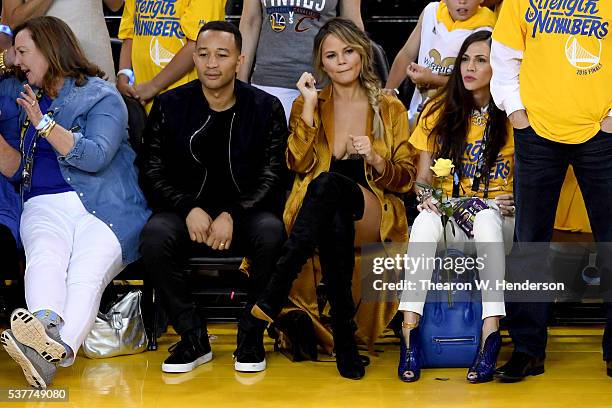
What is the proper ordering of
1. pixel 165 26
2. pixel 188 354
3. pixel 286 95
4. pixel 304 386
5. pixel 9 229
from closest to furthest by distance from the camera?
pixel 304 386 < pixel 188 354 < pixel 9 229 < pixel 286 95 < pixel 165 26

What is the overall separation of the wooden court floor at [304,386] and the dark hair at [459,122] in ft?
3.08

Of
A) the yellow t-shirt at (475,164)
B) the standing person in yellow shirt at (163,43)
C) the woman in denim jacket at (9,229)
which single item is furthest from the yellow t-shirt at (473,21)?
the woman in denim jacket at (9,229)

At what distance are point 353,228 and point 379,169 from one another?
34 centimetres

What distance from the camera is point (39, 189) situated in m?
5.21

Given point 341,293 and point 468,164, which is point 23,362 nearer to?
point 341,293

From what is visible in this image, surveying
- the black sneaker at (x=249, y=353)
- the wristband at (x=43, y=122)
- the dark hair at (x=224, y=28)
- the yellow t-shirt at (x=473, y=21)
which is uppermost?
the yellow t-shirt at (x=473, y=21)

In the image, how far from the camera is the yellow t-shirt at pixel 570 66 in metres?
4.52

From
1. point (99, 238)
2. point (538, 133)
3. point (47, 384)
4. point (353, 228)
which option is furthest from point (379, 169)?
point (47, 384)

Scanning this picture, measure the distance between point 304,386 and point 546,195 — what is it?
49.8 inches

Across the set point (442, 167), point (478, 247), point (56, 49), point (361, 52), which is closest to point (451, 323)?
point (478, 247)

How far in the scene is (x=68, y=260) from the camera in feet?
16.4

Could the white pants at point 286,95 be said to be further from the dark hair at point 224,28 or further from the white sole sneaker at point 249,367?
the white sole sneaker at point 249,367

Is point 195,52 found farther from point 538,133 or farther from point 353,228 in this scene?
point 538,133

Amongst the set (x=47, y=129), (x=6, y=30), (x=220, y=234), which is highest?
(x=6, y=30)
